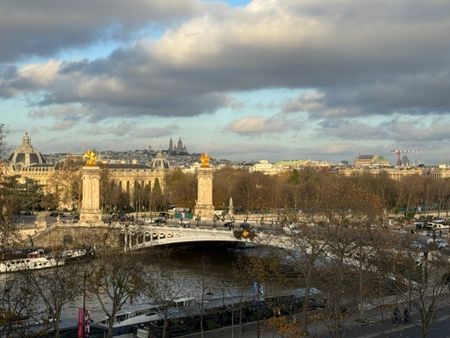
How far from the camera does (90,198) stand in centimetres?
6256

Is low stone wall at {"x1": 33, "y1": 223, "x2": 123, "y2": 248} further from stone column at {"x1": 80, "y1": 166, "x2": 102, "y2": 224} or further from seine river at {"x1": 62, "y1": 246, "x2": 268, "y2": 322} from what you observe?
seine river at {"x1": 62, "y1": 246, "x2": 268, "y2": 322}

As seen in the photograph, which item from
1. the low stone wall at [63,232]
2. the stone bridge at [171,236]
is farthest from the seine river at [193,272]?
the low stone wall at [63,232]

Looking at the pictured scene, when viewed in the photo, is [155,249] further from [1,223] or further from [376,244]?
[1,223]

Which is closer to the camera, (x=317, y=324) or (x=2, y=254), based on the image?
(x=2, y=254)

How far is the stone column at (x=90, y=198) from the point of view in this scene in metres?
61.8

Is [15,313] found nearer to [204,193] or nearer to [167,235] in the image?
[167,235]

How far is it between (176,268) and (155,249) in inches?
219

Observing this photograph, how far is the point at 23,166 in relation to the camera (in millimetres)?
119625

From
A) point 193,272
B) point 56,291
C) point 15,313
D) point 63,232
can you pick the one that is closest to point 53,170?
point 63,232

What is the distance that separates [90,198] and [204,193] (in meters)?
11.6

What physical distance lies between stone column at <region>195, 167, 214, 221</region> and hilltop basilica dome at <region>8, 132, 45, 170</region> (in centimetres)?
6057

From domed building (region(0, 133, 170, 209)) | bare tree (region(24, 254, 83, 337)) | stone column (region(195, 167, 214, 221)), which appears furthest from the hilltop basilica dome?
bare tree (region(24, 254, 83, 337))

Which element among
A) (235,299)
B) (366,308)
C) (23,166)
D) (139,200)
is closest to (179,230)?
(235,299)

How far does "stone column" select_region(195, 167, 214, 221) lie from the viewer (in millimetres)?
68250
